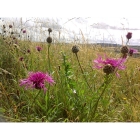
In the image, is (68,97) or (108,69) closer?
(108,69)

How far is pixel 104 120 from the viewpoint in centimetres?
120

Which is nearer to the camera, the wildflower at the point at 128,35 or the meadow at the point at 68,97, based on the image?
the meadow at the point at 68,97

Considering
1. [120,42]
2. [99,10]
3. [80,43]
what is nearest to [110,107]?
[120,42]

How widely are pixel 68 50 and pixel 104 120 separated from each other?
916 millimetres

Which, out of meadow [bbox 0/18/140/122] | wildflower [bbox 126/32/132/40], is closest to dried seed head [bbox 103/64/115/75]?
meadow [bbox 0/18/140/122]

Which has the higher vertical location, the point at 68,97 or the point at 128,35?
the point at 128,35

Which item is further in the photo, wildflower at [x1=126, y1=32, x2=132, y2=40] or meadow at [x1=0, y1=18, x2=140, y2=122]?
wildflower at [x1=126, y1=32, x2=132, y2=40]

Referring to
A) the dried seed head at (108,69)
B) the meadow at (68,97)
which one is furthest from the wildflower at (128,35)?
the dried seed head at (108,69)

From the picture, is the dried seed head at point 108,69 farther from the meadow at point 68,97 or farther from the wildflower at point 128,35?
the wildflower at point 128,35

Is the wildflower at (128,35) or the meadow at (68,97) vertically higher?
the wildflower at (128,35)

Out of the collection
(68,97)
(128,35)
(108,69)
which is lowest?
(68,97)

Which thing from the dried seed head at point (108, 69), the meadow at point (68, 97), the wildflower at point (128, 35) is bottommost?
the meadow at point (68, 97)

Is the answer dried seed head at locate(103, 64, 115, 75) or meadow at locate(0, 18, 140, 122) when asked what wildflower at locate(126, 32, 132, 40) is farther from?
dried seed head at locate(103, 64, 115, 75)

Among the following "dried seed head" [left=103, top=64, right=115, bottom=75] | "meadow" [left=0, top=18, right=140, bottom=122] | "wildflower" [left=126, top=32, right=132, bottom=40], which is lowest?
"meadow" [left=0, top=18, right=140, bottom=122]
